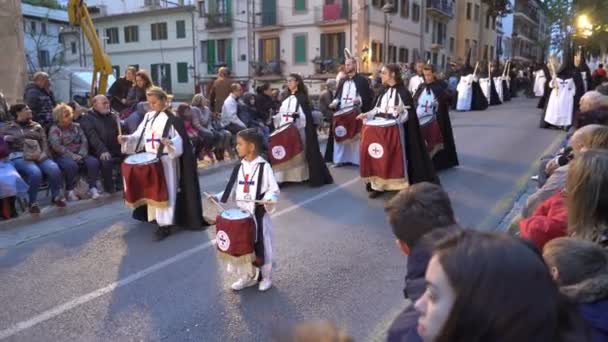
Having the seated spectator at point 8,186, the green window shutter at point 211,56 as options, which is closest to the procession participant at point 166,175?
the seated spectator at point 8,186

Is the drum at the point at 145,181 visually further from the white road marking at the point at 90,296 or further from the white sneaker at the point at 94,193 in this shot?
the white sneaker at the point at 94,193

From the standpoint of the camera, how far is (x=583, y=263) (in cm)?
202

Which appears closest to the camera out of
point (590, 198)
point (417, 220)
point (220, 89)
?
point (417, 220)

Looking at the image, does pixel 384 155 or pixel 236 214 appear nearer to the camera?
pixel 236 214

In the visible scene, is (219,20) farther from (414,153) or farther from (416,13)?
(414,153)

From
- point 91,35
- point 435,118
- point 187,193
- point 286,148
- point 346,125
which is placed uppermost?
point 91,35

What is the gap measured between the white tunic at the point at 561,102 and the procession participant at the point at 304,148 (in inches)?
333

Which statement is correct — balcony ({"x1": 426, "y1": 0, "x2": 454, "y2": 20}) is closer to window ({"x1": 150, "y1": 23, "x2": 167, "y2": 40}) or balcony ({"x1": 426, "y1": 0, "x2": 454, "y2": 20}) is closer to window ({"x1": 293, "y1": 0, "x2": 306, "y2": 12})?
window ({"x1": 293, "y1": 0, "x2": 306, "y2": 12})

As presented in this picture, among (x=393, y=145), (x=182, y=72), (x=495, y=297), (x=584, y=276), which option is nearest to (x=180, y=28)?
(x=182, y=72)

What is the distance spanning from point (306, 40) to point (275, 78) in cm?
313

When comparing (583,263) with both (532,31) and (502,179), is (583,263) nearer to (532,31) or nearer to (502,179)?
(502,179)

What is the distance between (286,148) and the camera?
8516 mm

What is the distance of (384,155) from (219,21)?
32.7m

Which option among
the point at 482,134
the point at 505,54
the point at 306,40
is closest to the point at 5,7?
the point at 482,134
